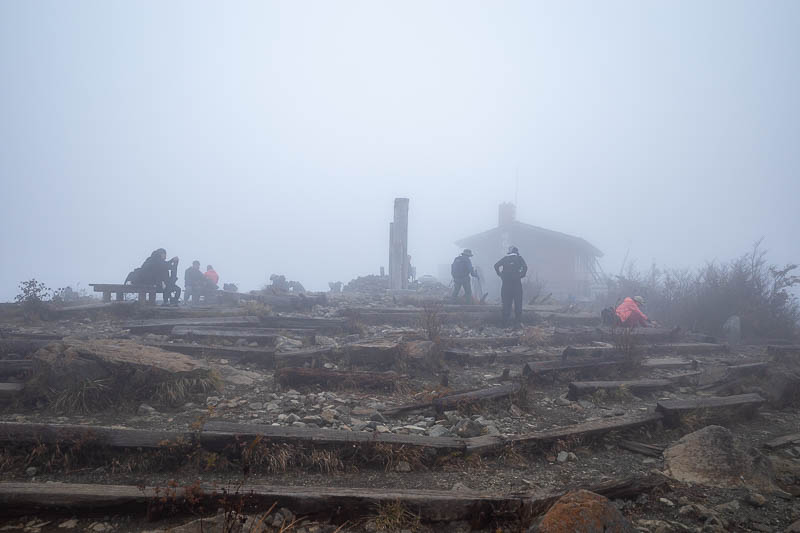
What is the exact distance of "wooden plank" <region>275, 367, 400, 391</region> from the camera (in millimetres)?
5699

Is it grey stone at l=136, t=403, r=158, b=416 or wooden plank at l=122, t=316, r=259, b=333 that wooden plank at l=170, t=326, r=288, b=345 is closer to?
wooden plank at l=122, t=316, r=259, b=333

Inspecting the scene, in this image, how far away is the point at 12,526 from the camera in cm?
272

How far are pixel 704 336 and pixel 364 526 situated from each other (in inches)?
430

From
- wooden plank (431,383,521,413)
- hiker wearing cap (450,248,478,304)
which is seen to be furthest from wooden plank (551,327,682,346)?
wooden plank (431,383,521,413)

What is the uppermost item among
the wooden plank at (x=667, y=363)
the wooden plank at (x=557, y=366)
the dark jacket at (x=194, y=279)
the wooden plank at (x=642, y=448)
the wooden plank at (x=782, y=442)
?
the dark jacket at (x=194, y=279)

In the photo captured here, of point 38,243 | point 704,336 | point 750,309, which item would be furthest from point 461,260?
point 38,243

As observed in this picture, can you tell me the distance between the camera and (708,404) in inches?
193

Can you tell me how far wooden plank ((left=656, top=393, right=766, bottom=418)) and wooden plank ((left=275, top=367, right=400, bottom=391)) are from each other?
10.6 ft

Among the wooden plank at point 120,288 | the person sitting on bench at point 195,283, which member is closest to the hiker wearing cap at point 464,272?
the wooden plank at point 120,288

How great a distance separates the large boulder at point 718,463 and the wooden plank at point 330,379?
10.9 ft

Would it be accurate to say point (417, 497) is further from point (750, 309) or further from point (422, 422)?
point (750, 309)

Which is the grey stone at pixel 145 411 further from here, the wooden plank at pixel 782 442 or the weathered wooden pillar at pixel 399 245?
the weathered wooden pillar at pixel 399 245

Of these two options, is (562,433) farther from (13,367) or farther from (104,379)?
(13,367)

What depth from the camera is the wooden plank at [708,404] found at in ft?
15.4
